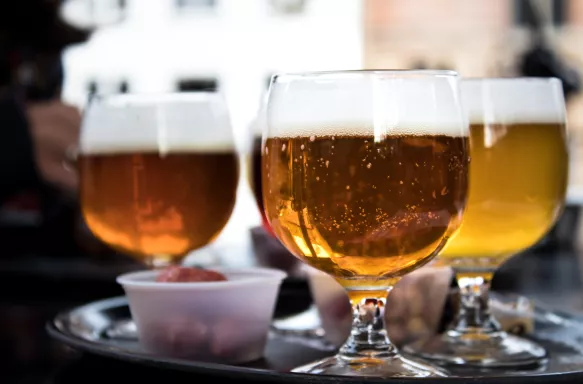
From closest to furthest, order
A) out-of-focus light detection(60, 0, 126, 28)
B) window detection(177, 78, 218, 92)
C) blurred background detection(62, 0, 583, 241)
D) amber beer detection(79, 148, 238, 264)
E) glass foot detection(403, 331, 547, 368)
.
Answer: glass foot detection(403, 331, 547, 368) → amber beer detection(79, 148, 238, 264) → out-of-focus light detection(60, 0, 126, 28) → blurred background detection(62, 0, 583, 241) → window detection(177, 78, 218, 92)

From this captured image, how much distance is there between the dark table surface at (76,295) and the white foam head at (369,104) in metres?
0.16

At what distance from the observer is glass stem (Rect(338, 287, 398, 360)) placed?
554 mm

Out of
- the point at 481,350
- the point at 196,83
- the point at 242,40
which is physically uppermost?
the point at 242,40

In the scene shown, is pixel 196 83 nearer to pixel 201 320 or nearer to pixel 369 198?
pixel 201 320

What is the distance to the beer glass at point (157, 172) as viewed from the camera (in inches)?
31.3

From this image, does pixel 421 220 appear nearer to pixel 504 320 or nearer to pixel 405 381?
pixel 405 381

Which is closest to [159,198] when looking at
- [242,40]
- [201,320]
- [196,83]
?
[201,320]

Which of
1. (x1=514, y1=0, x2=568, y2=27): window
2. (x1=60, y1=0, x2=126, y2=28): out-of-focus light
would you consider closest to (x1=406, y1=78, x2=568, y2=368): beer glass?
(x1=60, y1=0, x2=126, y2=28): out-of-focus light

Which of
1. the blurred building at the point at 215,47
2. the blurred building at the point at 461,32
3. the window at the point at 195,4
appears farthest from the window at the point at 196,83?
the blurred building at the point at 461,32

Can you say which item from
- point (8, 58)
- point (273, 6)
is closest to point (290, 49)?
point (273, 6)

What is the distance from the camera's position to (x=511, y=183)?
69 cm

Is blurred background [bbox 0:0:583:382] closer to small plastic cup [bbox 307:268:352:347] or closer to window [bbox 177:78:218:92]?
window [bbox 177:78:218:92]

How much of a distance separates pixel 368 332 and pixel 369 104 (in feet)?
0.42

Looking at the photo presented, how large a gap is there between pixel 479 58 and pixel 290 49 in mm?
1727
